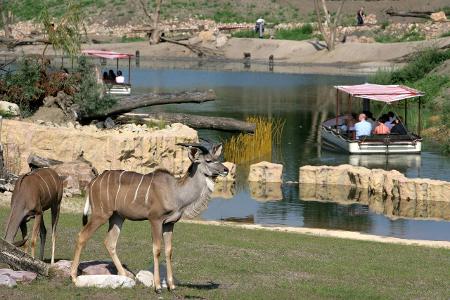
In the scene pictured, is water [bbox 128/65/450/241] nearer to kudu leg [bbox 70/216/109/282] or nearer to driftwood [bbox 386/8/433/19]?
kudu leg [bbox 70/216/109/282]

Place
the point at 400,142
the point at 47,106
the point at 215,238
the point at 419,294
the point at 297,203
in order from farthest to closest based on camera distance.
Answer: the point at 400,142
the point at 47,106
the point at 297,203
the point at 215,238
the point at 419,294

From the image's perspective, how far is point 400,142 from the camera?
44.0 m

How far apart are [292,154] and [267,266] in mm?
26319

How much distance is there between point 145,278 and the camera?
15164mm

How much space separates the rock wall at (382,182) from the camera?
3341 cm

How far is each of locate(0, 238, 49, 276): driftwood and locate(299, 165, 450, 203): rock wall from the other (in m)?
20.0

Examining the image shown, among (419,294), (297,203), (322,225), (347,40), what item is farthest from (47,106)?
(347,40)

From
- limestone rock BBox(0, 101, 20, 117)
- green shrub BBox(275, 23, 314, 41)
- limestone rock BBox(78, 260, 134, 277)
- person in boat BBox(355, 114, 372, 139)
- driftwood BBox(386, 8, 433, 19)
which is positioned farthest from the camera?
green shrub BBox(275, 23, 314, 41)

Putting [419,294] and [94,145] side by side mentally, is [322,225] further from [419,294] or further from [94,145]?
[419,294]

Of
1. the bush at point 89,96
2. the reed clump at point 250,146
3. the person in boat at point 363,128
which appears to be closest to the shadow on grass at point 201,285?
the bush at point 89,96

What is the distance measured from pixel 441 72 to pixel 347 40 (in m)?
34.6

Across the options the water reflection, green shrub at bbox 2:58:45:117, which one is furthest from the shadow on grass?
green shrub at bbox 2:58:45:117

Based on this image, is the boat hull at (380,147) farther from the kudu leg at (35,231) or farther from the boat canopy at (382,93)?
the kudu leg at (35,231)

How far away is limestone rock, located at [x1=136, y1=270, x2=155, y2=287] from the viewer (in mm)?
15086
